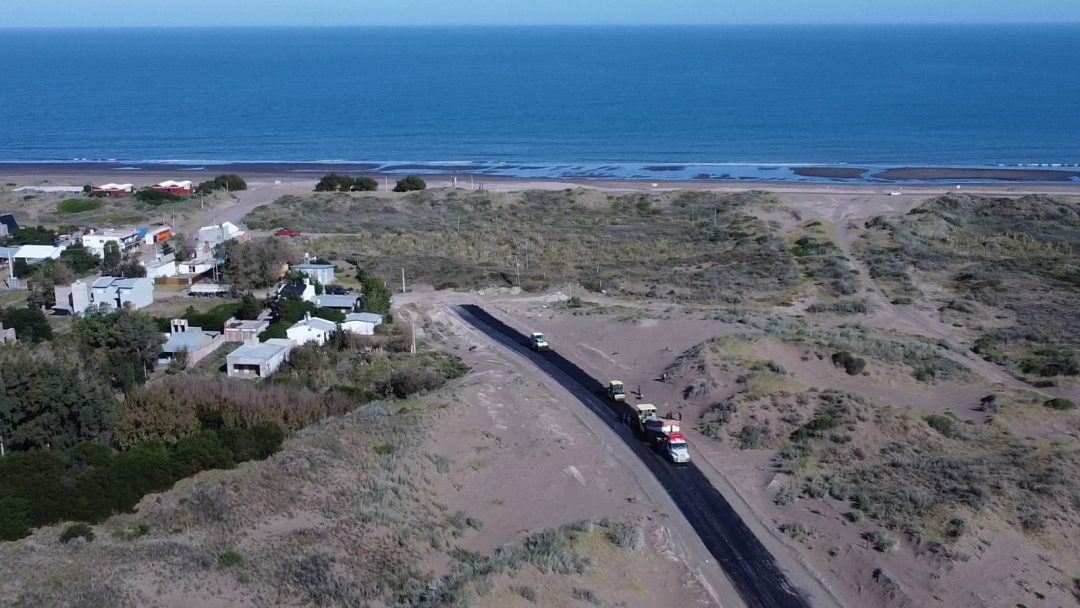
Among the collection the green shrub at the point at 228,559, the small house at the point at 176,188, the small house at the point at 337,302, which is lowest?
the green shrub at the point at 228,559

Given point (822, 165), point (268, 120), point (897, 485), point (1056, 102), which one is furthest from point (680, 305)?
point (1056, 102)

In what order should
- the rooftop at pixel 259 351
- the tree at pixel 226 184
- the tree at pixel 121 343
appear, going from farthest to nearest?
the tree at pixel 226 184
the rooftop at pixel 259 351
the tree at pixel 121 343

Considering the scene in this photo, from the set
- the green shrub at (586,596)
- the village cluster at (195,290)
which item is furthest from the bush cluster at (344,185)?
the green shrub at (586,596)

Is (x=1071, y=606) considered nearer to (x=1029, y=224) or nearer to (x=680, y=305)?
(x=680, y=305)

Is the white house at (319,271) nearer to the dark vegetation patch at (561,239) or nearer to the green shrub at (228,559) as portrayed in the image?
the dark vegetation patch at (561,239)

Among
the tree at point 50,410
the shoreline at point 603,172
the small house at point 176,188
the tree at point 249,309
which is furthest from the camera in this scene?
the shoreline at point 603,172

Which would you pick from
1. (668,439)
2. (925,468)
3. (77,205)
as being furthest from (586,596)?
(77,205)
